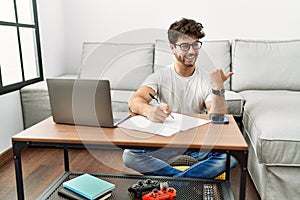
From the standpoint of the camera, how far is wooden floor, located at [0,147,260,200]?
181cm

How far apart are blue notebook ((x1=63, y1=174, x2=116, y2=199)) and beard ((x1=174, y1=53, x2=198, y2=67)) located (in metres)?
0.76

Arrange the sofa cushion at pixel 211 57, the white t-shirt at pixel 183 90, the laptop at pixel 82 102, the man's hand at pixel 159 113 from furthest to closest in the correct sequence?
1. the sofa cushion at pixel 211 57
2. the white t-shirt at pixel 183 90
3. the man's hand at pixel 159 113
4. the laptop at pixel 82 102

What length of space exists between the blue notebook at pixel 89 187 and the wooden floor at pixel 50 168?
0.71m

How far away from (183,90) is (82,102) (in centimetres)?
65

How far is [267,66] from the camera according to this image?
2566 millimetres

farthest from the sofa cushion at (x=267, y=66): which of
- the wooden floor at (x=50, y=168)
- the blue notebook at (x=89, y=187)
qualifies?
the blue notebook at (x=89, y=187)

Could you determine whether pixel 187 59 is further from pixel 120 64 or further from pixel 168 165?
pixel 120 64

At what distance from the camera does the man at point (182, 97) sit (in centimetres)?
139

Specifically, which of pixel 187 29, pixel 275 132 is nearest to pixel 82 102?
pixel 187 29

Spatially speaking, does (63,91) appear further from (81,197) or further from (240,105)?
(240,105)

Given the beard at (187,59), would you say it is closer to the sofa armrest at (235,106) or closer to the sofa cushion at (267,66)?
the sofa armrest at (235,106)

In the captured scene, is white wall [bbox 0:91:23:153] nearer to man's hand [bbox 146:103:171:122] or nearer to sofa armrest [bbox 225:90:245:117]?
man's hand [bbox 146:103:171:122]

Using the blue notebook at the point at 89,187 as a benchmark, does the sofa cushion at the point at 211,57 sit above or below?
above

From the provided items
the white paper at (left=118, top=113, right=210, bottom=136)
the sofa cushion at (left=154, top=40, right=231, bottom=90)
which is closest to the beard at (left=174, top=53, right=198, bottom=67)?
the white paper at (left=118, top=113, right=210, bottom=136)
